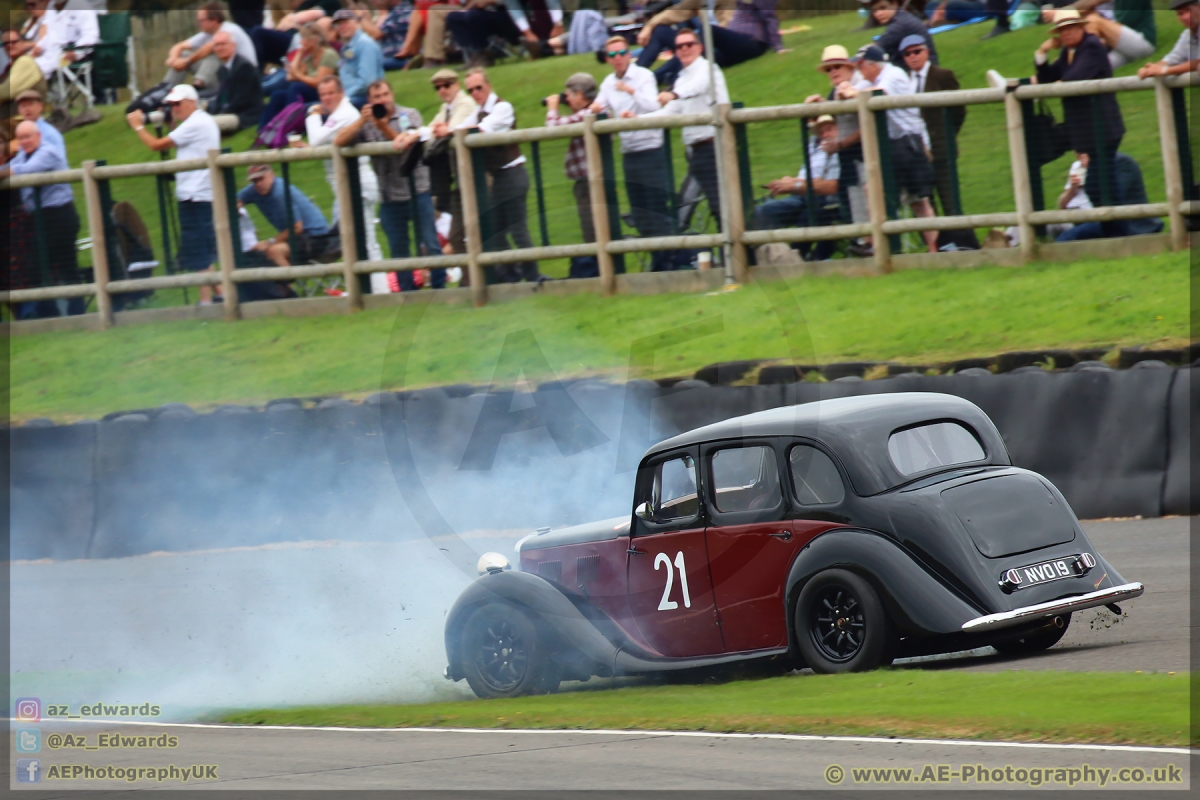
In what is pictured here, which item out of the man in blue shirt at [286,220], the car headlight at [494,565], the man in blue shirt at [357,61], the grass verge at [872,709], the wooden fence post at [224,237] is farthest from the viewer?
the man in blue shirt at [357,61]

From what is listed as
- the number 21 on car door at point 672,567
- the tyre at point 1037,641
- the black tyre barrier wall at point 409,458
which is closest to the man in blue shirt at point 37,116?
the black tyre barrier wall at point 409,458

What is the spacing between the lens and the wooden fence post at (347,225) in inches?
684

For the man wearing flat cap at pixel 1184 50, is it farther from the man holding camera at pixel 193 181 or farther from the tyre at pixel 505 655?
the man holding camera at pixel 193 181

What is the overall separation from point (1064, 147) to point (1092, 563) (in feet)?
25.7

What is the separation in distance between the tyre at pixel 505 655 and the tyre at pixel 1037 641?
2.40 m

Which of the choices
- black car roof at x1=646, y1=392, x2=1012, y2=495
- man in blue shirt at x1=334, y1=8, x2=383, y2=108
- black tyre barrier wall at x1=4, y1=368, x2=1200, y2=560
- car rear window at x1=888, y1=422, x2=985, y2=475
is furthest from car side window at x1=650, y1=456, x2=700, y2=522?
man in blue shirt at x1=334, y1=8, x2=383, y2=108

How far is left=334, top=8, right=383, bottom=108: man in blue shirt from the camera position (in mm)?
18469

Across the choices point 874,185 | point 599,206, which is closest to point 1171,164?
point 874,185

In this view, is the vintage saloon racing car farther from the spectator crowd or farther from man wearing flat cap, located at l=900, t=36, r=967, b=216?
the spectator crowd

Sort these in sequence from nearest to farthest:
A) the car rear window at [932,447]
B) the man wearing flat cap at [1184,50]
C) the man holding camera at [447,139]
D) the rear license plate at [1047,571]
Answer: the rear license plate at [1047,571]
the car rear window at [932,447]
the man wearing flat cap at [1184,50]
the man holding camera at [447,139]

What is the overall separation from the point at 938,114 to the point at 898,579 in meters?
8.62

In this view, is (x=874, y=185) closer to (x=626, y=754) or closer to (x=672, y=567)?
(x=672, y=567)

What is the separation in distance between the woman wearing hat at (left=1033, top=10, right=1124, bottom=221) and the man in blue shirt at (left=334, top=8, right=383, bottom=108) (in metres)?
7.90

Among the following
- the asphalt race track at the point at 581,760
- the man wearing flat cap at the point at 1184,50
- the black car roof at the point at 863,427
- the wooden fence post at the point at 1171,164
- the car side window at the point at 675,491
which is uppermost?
the man wearing flat cap at the point at 1184,50
